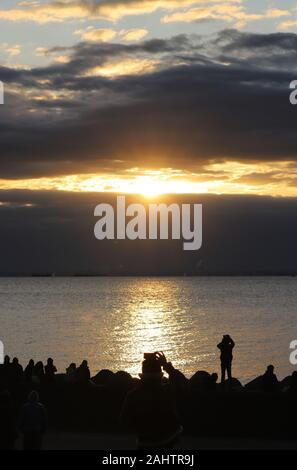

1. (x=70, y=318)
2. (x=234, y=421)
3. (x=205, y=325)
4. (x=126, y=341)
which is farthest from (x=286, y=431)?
(x=70, y=318)

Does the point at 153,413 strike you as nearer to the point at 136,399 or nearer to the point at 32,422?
the point at 136,399

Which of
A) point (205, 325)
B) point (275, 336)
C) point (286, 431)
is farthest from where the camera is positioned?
point (205, 325)

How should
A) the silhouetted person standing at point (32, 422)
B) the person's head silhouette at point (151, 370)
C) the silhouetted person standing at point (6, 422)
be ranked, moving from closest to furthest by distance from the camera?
the person's head silhouette at point (151, 370) < the silhouetted person standing at point (6, 422) < the silhouetted person standing at point (32, 422)

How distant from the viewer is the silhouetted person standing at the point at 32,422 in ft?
48.7

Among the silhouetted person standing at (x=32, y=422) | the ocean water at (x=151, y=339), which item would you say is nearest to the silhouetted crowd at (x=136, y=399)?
the silhouetted person standing at (x=32, y=422)

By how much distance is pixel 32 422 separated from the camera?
48.7 ft

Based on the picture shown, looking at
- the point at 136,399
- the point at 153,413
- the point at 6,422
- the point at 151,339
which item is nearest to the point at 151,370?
the point at 136,399

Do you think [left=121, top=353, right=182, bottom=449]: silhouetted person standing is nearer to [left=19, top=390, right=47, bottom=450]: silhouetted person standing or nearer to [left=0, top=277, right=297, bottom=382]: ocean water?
[left=19, top=390, right=47, bottom=450]: silhouetted person standing

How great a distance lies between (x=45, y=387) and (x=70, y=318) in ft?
341

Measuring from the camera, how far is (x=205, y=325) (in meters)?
106

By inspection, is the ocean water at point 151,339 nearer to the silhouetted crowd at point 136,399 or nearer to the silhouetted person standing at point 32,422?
the silhouetted crowd at point 136,399

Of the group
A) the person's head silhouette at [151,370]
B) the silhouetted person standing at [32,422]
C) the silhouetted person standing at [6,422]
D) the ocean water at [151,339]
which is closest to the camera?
the person's head silhouette at [151,370]

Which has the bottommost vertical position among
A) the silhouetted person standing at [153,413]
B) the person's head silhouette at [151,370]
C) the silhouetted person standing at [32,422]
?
the silhouetted person standing at [32,422]
